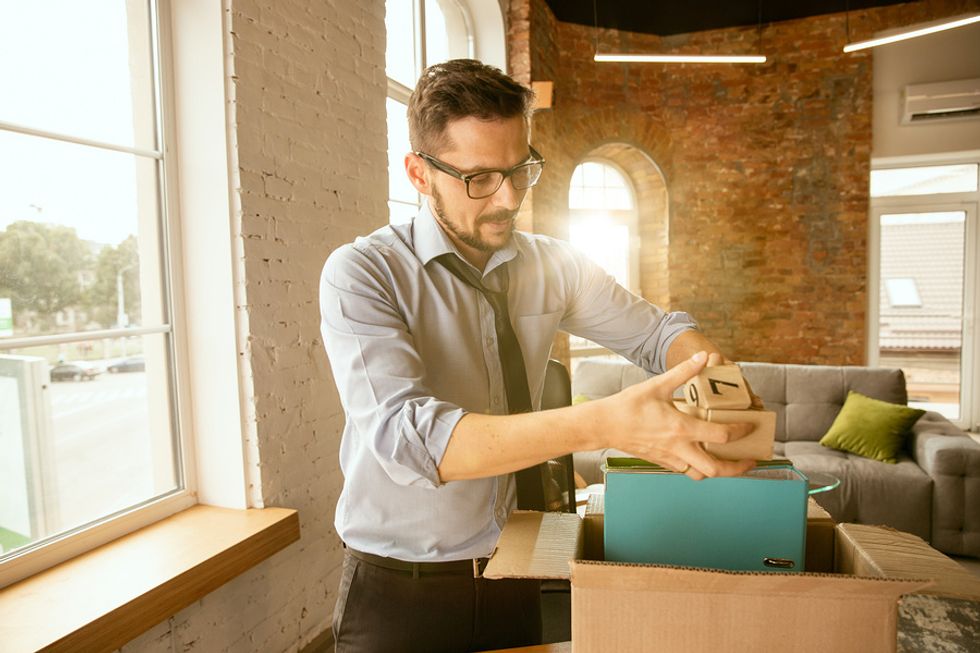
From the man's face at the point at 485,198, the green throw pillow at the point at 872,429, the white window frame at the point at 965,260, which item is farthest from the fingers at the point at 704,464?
the white window frame at the point at 965,260

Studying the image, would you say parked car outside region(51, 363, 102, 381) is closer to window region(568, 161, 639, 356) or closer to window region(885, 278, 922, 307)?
window region(568, 161, 639, 356)

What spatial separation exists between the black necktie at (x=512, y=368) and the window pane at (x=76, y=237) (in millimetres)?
1202

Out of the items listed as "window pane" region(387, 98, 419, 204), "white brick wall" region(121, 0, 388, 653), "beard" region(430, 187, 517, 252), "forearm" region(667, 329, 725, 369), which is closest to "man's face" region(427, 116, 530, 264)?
"beard" region(430, 187, 517, 252)

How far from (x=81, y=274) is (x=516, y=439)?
161 cm

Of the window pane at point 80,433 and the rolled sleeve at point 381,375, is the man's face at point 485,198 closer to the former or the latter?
the rolled sleeve at point 381,375

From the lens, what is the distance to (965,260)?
620 centimetres

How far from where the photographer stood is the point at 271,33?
218 cm

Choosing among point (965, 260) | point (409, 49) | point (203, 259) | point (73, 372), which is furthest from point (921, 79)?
point (73, 372)

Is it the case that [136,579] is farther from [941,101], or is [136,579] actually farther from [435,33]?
[941,101]

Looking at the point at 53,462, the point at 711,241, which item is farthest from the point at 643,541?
the point at 711,241

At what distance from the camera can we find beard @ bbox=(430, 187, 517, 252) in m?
1.23

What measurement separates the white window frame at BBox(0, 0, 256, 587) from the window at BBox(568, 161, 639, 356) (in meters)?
4.49

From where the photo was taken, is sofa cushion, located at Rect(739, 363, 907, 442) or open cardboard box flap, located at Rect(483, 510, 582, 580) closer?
open cardboard box flap, located at Rect(483, 510, 582, 580)

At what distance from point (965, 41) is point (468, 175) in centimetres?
705
